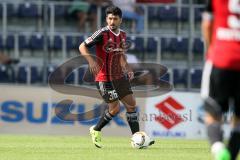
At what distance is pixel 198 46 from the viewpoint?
19859 mm

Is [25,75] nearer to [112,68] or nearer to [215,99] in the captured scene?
[112,68]

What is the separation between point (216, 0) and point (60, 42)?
12614 millimetres

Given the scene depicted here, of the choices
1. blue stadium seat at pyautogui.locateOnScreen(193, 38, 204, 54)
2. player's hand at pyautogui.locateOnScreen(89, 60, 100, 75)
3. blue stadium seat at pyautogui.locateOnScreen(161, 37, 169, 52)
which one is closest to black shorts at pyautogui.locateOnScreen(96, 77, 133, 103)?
player's hand at pyautogui.locateOnScreen(89, 60, 100, 75)

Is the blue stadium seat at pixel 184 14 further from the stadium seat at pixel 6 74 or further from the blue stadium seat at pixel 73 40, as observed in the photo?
the stadium seat at pixel 6 74

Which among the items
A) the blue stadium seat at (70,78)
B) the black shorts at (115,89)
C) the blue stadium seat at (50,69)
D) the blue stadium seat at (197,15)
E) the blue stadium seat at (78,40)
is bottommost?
the blue stadium seat at (70,78)

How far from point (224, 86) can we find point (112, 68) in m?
6.37

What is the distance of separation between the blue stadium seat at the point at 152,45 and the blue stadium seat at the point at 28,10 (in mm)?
2805

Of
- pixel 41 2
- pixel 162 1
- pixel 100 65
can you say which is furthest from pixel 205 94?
pixel 41 2

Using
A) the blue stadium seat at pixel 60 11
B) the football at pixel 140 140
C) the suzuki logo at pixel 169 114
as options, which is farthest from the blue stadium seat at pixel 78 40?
the football at pixel 140 140

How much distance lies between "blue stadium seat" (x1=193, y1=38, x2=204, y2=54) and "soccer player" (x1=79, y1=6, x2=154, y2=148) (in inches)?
249

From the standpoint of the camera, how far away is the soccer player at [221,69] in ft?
23.5

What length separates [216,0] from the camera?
7.29 metres

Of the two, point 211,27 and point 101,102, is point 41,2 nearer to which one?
point 101,102

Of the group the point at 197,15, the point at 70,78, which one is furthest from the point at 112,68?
the point at 197,15
